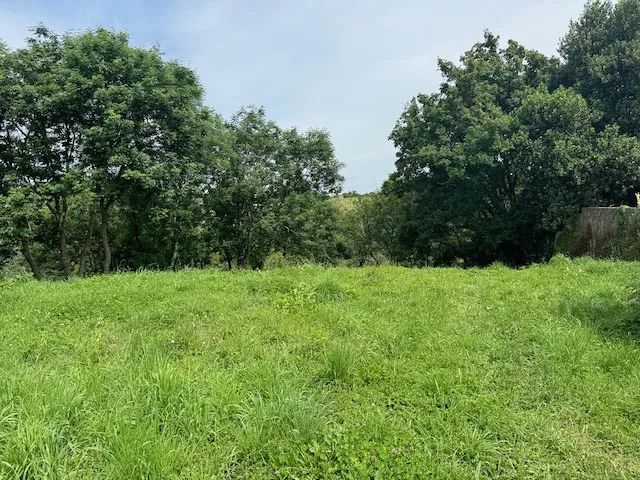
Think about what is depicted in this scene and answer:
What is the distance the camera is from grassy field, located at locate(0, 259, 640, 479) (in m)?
2.24

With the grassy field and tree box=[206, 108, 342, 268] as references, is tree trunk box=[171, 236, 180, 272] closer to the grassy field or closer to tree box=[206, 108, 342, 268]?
tree box=[206, 108, 342, 268]

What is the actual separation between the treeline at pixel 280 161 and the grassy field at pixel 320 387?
8572 millimetres

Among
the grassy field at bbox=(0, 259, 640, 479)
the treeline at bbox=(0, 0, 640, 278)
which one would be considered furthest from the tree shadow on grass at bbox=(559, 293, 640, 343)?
the treeline at bbox=(0, 0, 640, 278)

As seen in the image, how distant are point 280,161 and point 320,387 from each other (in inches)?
689

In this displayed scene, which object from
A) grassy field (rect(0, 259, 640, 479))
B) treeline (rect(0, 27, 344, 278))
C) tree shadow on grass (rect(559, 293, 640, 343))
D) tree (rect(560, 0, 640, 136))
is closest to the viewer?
grassy field (rect(0, 259, 640, 479))

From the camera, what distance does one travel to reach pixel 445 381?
3053 mm

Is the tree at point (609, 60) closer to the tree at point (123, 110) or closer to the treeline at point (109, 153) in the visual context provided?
the treeline at point (109, 153)

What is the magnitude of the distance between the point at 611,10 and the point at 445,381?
18201mm

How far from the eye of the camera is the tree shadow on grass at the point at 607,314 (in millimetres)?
3904

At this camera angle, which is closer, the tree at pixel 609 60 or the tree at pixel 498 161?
the tree at pixel 498 161

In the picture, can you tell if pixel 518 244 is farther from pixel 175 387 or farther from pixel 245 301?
pixel 175 387

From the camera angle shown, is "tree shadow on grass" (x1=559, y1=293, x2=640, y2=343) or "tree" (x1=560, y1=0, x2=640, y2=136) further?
"tree" (x1=560, y1=0, x2=640, y2=136)

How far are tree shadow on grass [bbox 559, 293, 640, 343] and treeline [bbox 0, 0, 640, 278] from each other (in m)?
9.61

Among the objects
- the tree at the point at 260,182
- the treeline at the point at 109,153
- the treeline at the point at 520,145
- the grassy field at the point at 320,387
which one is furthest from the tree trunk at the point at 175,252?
the grassy field at the point at 320,387
